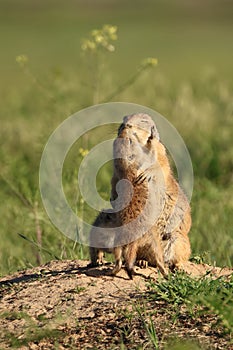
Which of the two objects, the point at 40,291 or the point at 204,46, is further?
the point at 204,46

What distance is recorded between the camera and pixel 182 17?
40156 millimetres

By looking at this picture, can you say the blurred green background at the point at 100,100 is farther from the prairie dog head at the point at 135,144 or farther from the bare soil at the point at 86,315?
the bare soil at the point at 86,315

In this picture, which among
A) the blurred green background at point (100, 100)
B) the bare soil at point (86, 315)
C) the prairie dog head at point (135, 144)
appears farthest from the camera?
the blurred green background at point (100, 100)

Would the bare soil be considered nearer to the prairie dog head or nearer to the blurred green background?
the prairie dog head

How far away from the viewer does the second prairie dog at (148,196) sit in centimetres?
513

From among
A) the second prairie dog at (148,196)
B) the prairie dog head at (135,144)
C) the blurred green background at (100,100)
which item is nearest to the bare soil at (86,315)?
the second prairie dog at (148,196)

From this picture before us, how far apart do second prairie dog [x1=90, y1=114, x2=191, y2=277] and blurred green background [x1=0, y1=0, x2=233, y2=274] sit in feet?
1.26

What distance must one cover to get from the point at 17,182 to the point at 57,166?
69 cm

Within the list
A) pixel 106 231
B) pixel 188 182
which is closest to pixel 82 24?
pixel 188 182

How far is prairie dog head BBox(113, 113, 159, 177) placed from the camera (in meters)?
5.07

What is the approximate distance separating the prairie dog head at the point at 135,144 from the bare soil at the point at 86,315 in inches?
27.2

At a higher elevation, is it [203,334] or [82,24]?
[82,24]

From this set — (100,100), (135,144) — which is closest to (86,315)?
(135,144)

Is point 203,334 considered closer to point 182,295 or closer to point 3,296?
point 182,295
